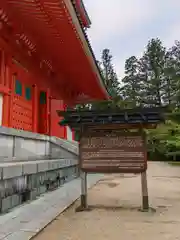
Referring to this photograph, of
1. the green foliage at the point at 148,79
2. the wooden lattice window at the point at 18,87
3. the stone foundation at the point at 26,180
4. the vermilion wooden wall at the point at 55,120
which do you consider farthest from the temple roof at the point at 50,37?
the green foliage at the point at 148,79

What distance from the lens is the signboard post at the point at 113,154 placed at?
5262mm

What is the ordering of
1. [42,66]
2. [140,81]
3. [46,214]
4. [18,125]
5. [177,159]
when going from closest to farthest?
[46,214]
[18,125]
[42,66]
[177,159]
[140,81]

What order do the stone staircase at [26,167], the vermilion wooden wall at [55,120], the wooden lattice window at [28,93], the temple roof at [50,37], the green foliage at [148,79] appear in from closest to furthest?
1. the stone staircase at [26,167]
2. the temple roof at [50,37]
3. the wooden lattice window at [28,93]
4. the vermilion wooden wall at [55,120]
5. the green foliage at [148,79]

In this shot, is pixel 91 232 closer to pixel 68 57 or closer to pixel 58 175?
pixel 58 175

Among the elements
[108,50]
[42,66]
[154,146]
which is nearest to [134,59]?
[108,50]

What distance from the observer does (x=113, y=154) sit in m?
5.36

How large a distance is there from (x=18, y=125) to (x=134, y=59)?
41.4 m

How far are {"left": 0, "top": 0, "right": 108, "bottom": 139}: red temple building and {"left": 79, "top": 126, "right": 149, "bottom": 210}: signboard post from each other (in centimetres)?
230

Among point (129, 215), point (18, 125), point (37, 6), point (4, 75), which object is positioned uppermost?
point (37, 6)

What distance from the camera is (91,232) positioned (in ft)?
Answer: 12.3

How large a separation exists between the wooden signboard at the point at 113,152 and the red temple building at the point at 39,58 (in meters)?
2.30

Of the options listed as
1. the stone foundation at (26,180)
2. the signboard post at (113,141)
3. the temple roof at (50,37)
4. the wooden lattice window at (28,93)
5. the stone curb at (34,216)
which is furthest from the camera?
the wooden lattice window at (28,93)

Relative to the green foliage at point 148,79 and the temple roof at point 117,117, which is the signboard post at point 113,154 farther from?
the green foliage at point 148,79

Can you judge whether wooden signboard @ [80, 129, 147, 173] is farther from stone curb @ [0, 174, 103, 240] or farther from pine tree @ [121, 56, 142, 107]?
pine tree @ [121, 56, 142, 107]
